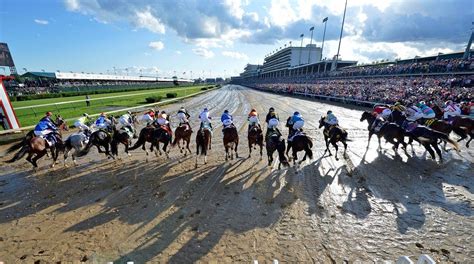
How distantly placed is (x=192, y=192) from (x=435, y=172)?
22.1 ft

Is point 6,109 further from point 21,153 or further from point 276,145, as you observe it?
point 276,145

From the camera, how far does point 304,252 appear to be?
139 inches

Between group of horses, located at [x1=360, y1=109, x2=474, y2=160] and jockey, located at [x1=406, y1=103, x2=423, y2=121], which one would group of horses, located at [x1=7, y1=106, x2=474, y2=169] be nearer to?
group of horses, located at [x1=360, y1=109, x2=474, y2=160]

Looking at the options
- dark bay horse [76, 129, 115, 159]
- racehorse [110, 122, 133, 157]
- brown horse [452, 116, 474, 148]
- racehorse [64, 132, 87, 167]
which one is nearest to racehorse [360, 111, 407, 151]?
brown horse [452, 116, 474, 148]

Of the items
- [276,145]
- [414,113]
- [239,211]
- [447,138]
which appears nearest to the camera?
[239,211]

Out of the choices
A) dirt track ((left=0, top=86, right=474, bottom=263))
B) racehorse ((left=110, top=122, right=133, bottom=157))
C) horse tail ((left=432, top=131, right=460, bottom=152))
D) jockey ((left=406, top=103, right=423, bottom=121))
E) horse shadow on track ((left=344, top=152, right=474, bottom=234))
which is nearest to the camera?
dirt track ((left=0, top=86, right=474, bottom=263))

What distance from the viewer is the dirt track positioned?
3572 mm

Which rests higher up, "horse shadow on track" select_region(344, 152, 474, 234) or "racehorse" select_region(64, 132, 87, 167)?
"racehorse" select_region(64, 132, 87, 167)

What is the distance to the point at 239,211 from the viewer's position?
4.63 metres

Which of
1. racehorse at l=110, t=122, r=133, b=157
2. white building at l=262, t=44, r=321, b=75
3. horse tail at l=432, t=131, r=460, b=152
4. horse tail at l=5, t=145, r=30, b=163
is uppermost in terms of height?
white building at l=262, t=44, r=321, b=75

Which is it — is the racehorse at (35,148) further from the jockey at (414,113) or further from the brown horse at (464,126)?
the brown horse at (464,126)

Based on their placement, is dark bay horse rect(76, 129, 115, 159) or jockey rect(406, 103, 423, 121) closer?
dark bay horse rect(76, 129, 115, 159)

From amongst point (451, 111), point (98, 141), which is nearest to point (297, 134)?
point (98, 141)

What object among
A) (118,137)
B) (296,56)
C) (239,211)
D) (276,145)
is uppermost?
(296,56)
